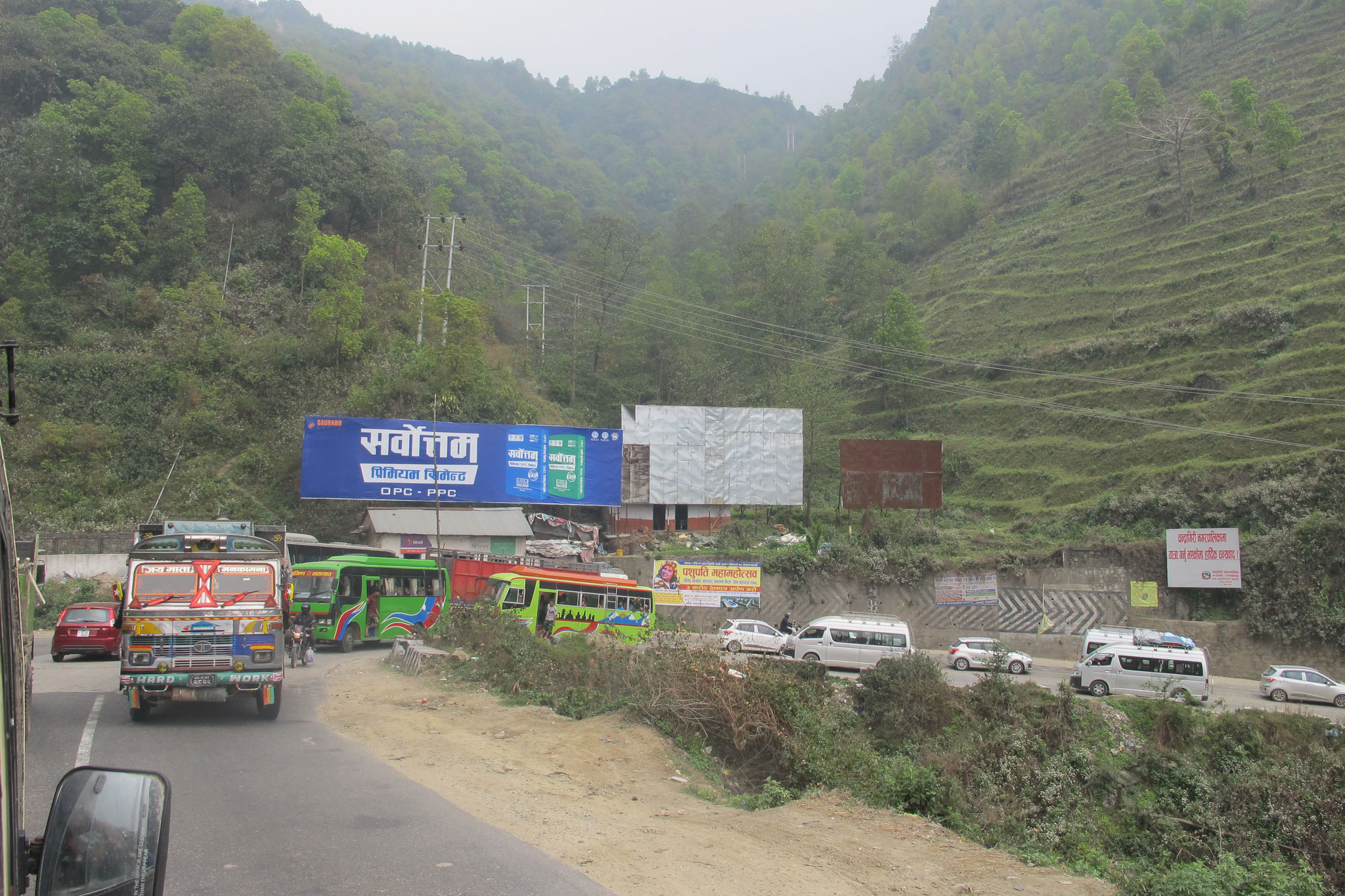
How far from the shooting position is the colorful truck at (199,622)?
1173 centimetres

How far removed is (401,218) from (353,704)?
50015mm

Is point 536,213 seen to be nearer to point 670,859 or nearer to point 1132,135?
point 1132,135

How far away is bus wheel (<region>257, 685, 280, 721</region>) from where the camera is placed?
1281 cm

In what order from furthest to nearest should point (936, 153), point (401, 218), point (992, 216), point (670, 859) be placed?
point (936, 153) < point (992, 216) < point (401, 218) < point (670, 859)

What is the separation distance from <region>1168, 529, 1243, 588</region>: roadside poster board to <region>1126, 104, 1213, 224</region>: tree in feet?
120

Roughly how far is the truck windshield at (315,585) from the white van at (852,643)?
13.5m

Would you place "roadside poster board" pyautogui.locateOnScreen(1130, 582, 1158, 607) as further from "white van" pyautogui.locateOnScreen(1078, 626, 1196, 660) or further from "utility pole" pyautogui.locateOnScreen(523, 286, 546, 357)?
"utility pole" pyautogui.locateOnScreen(523, 286, 546, 357)

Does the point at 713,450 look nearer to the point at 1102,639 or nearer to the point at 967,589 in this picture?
the point at 967,589

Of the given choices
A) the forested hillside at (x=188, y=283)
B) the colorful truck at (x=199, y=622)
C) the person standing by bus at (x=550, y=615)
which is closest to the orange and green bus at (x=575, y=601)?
the person standing by bus at (x=550, y=615)

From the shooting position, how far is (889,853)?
859 centimetres

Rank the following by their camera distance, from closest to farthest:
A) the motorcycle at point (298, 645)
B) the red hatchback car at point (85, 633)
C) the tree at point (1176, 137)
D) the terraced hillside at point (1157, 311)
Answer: the motorcycle at point (298, 645), the red hatchback car at point (85, 633), the terraced hillside at point (1157, 311), the tree at point (1176, 137)

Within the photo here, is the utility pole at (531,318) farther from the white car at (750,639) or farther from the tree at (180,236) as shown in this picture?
the white car at (750,639)

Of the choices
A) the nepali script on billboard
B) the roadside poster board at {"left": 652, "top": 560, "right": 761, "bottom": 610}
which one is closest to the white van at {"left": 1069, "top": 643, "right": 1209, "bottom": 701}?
the roadside poster board at {"left": 652, "top": 560, "right": 761, "bottom": 610}

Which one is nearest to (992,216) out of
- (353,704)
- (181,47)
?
(181,47)
